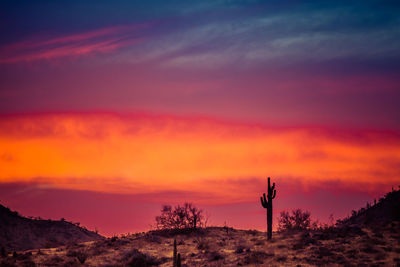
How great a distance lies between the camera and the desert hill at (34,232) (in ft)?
253

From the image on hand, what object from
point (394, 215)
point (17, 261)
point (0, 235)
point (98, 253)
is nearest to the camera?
point (17, 261)

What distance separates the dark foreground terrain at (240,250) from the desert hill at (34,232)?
30.2 meters

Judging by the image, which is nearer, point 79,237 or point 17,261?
point 17,261

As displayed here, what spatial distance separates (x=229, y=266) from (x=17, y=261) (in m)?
20.9

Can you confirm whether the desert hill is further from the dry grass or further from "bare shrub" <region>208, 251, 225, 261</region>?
"bare shrub" <region>208, 251, 225, 261</region>

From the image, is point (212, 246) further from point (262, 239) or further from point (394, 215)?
point (394, 215)

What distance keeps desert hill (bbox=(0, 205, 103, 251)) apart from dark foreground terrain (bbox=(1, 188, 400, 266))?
1188 inches

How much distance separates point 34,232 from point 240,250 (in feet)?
167

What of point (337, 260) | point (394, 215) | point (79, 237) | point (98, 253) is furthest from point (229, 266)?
point (79, 237)

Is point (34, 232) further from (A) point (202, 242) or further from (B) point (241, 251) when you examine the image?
(B) point (241, 251)

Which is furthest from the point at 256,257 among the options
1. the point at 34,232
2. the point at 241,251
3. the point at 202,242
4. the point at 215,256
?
the point at 34,232

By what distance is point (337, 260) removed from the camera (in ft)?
125

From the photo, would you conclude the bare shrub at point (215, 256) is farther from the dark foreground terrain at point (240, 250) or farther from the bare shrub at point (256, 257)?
the bare shrub at point (256, 257)

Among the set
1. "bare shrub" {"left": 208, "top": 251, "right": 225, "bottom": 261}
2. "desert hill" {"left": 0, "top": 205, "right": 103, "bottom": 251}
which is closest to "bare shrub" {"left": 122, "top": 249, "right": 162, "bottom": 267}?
"bare shrub" {"left": 208, "top": 251, "right": 225, "bottom": 261}
